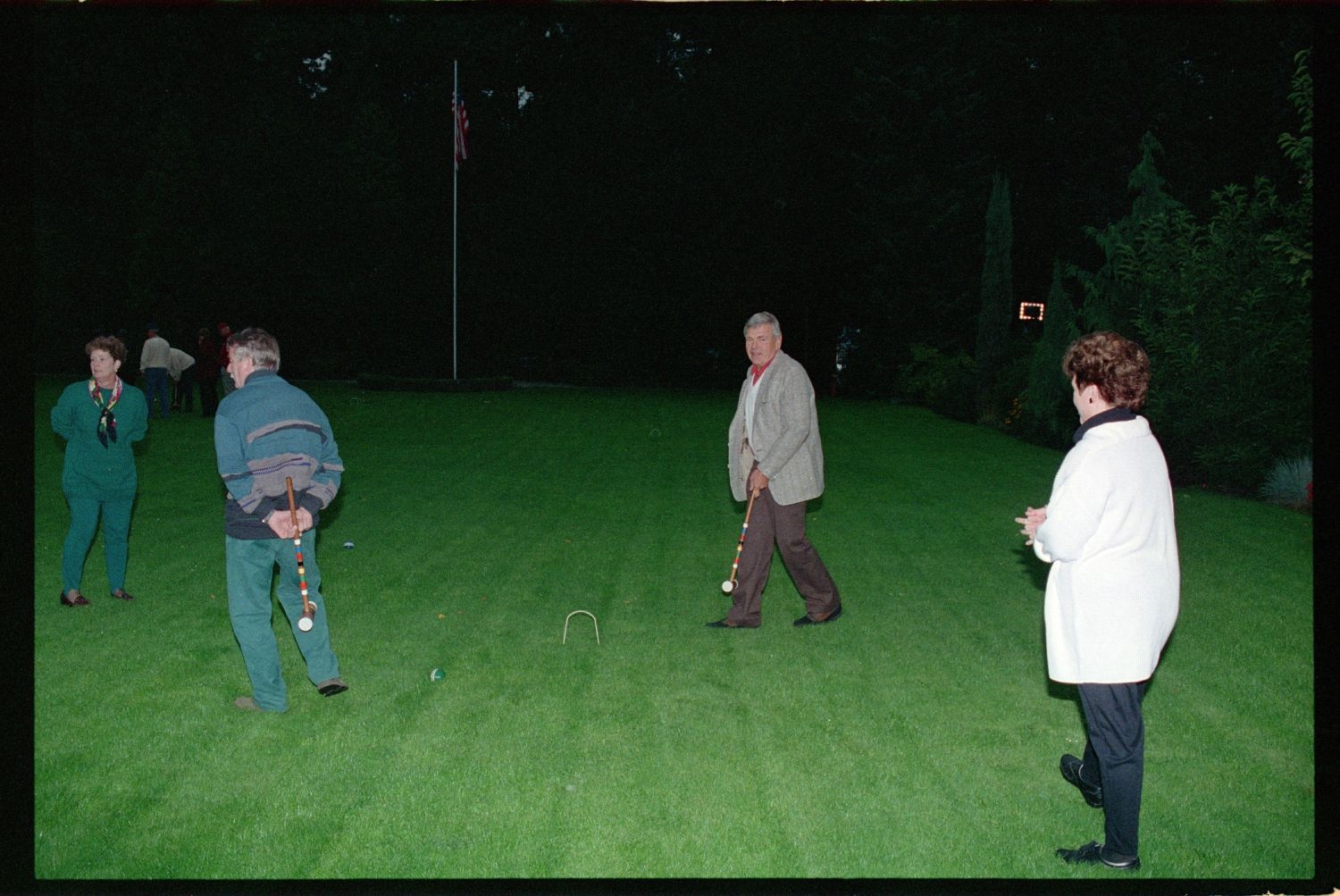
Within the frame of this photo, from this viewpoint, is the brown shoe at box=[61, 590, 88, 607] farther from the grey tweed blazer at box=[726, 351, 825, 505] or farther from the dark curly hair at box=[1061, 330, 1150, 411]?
the dark curly hair at box=[1061, 330, 1150, 411]

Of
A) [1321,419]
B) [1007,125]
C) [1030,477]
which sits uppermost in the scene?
[1007,125]

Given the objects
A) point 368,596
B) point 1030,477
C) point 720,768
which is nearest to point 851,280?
point 1030,477

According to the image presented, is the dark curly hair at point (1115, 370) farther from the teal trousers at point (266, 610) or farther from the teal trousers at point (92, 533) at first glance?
the teal trousers at point (92, 533)

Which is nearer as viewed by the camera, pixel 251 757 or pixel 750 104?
pixel 251 757

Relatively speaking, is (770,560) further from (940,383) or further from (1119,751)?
(940,383)

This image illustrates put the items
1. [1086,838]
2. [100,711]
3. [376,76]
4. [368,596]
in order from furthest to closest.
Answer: [376,76], [368,596], [100,711], [1086,838]

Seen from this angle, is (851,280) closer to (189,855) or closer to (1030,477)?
(1030,477)

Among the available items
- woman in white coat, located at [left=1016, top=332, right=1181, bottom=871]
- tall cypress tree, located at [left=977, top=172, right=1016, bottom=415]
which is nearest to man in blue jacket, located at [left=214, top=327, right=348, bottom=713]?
woman in white coat, located at [left=1016, top=332, right=1181, bottom=871]

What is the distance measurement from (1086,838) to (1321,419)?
1889mm

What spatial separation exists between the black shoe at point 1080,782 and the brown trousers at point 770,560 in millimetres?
2650

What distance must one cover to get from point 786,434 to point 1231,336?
11734 mm

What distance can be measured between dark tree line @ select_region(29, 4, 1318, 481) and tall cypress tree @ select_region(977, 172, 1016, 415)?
990 cm

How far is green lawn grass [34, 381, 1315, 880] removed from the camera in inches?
178

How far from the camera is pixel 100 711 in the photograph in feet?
19.6
